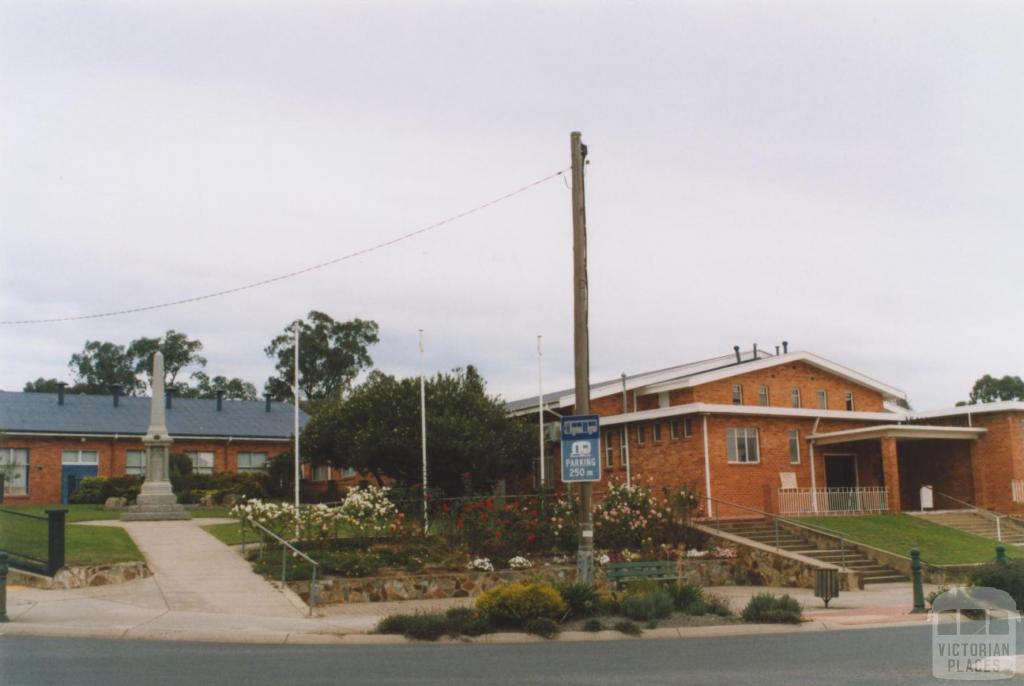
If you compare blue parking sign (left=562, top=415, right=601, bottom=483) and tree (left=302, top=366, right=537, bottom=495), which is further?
tree (left=302, top=366, right=537, bottom=495)

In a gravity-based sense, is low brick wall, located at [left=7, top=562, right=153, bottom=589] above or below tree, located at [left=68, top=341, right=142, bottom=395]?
below

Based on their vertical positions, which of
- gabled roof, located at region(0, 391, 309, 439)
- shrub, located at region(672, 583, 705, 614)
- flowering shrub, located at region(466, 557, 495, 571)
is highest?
gabled roof, located at region(0, 391, 309, 439)

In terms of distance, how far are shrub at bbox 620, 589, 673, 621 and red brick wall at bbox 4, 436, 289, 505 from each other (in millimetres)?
36475

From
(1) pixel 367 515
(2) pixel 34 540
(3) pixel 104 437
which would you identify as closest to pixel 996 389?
(3) pixel 104 437

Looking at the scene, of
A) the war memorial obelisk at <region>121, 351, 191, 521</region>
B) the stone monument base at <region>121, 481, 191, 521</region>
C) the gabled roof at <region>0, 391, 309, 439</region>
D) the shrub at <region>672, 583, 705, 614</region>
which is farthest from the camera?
the gabled roof at <region>0, 391, 309, 439</region>

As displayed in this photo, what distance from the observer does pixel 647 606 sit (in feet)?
54.2

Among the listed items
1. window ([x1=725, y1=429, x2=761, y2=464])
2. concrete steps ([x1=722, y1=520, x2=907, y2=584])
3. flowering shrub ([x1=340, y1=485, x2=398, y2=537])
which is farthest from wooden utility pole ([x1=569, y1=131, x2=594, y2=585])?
window ([x1=725, y1=429, x2=761, y2=464])

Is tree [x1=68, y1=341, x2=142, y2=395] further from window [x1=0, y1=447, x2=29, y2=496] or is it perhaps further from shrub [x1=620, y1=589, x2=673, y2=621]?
shrub [x1=620, y1=589, x2=673, y2=621]

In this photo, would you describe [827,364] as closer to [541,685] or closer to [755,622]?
[755,622]

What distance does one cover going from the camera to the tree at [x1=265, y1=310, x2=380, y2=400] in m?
79.1

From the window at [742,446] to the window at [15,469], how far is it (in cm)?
3111

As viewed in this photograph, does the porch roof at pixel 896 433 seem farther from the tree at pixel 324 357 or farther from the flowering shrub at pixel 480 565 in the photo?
the tree at pixel 324 357

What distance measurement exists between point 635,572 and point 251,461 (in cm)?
3740

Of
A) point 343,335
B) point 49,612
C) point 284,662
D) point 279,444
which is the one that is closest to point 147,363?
point 343,335
